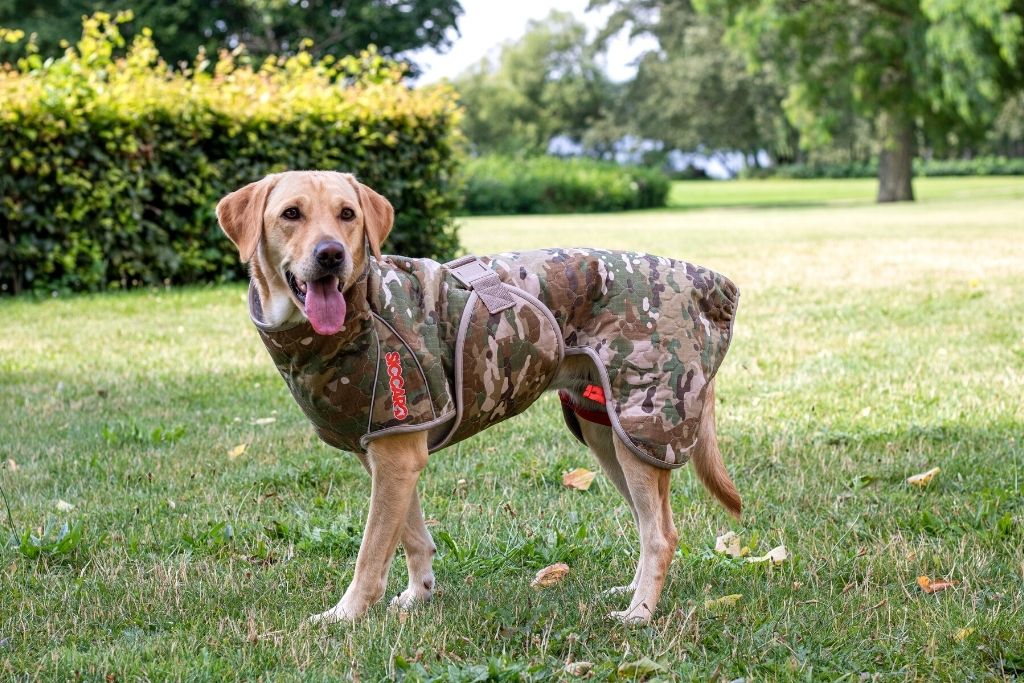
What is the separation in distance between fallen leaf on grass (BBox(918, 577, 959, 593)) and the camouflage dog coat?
3.15ft

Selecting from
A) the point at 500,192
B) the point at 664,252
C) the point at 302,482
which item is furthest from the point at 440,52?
the point at 302,482

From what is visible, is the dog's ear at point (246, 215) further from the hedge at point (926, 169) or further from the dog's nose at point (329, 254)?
the hedge at point (926, 169)

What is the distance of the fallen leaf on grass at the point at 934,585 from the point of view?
3.60 meters

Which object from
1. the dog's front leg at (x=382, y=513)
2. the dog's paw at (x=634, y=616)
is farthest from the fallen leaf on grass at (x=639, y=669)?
the dog's front leg at (x=382, y=513)

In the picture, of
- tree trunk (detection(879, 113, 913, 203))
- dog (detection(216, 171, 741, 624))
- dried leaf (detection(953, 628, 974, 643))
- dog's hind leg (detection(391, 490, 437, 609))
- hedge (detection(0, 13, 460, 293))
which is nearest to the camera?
dried leaf (detection(953, 628, 974, 643))

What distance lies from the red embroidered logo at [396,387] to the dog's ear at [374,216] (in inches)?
14.6

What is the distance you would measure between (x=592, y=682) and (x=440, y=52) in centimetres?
4391

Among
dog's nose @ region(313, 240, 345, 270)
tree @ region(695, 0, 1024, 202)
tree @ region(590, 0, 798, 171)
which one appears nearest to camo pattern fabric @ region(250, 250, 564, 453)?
dog's nose @ region(313, 240, 345, 270)

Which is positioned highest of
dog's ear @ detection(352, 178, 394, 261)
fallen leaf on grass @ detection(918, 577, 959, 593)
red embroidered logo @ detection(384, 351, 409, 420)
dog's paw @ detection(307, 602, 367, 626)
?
dog's ear @ detection(352, 178, 394, 261)

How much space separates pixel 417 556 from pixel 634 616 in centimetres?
82

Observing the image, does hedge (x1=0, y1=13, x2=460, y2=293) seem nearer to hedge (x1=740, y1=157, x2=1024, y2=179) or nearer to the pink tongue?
the pink tongue

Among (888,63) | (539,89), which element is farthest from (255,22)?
(539,89)

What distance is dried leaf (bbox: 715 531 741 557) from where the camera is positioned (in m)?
4.02

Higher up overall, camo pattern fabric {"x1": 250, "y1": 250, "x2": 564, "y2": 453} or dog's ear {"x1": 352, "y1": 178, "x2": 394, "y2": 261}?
dog's ear {"x1": 352, "y1": 178, "x2": 394, "y2": 261}
